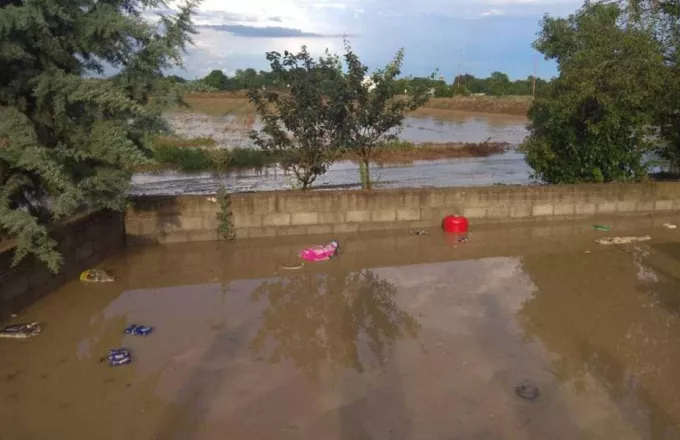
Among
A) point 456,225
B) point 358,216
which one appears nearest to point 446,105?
point 456,225

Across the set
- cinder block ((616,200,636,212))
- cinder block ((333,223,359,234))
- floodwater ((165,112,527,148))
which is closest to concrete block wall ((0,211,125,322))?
cinder block ((333,223,359,234))

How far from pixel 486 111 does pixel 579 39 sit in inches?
1817

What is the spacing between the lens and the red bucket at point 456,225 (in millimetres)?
10789

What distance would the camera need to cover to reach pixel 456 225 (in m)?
10.8

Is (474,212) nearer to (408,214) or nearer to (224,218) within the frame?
(408,214)

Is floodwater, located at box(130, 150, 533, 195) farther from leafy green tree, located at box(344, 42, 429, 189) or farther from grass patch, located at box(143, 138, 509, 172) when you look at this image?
leafy green tree, located at box(344, 42, 429, 189)

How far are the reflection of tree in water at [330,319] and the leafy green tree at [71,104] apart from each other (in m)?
2.55

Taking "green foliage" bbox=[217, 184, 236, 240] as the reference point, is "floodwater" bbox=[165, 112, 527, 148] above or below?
above

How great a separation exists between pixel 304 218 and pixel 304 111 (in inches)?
81.0

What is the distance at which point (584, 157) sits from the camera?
40.0 feet

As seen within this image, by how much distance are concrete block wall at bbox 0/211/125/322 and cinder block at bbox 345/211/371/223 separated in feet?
12.5

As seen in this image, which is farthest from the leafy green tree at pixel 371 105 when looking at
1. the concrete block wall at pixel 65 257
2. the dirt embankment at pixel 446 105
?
the dirt embankment at pixel 446 105

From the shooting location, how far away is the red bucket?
35.4 ft

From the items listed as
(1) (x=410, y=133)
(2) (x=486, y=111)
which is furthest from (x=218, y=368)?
(2) (x=486, y=111)
